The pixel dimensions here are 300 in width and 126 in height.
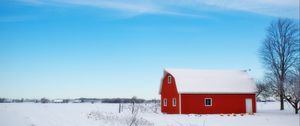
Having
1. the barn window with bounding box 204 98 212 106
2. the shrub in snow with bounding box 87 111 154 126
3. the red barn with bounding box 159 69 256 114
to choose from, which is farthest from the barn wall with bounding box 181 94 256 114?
the shrub in snow with bounding box 87 111 154 126

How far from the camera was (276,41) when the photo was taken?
38.8 metres

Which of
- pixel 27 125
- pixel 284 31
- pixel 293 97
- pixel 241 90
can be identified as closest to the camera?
pixel 27 125

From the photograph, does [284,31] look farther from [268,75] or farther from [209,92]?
[209,92]

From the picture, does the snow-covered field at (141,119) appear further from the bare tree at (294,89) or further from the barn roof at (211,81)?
the barn roof at (211,81)

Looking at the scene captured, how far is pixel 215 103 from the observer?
116 feet

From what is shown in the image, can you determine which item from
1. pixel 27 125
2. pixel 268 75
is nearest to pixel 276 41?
pixel 268 75

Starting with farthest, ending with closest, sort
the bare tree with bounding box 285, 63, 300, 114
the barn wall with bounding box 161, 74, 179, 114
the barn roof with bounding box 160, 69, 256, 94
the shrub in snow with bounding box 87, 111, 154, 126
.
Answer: the barn wall with bounding box 161, 74, 179, 114
the barn roof with bounding box 160, 69, 256, 94
the bare tree with bounding box 285, 63, 300, 114
the shrub in snow with bounding box 87, 111, 154, 126

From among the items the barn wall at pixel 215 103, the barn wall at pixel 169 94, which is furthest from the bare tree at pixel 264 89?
the barn wall at pixel 169 94

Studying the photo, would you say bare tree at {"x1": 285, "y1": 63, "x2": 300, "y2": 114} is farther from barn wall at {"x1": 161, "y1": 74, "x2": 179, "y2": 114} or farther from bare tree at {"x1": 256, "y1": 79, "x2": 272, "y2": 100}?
barn wall at {"x1": 161, "y1": 74, "x2": 179, "y2": 114}

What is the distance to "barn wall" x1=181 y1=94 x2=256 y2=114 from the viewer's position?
34.5m

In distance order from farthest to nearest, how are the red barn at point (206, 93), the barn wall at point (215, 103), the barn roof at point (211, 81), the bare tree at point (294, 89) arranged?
the barn roof at point (211, 81) → the red barn at point (206, 93) → the barn wall at point (215, 103) → the bare tree at point (294, 89)

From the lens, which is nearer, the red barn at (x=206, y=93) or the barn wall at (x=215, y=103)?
the barn wall at (x=215, y=103)

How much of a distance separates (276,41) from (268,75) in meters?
→ 4.37

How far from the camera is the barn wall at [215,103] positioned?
34.5m
